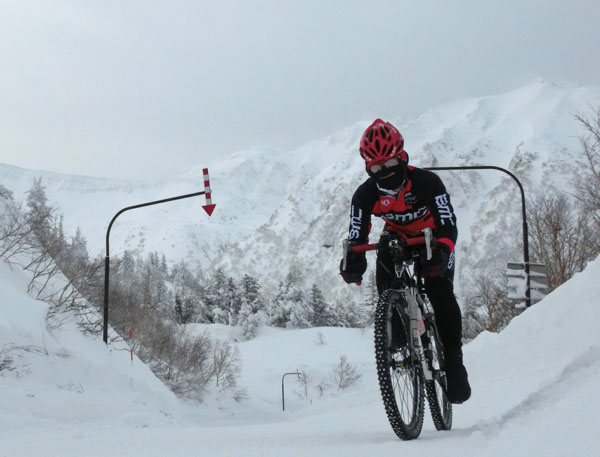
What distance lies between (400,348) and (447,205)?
1.22m

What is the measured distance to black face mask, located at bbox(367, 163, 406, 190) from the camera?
4.19 meters

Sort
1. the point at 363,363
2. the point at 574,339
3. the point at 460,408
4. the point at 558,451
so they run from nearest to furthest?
1. the point at 558,451
2. the point at 460,408
3. the point at 574,339
4. the point at 363,363

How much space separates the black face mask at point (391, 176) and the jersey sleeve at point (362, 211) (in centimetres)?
14

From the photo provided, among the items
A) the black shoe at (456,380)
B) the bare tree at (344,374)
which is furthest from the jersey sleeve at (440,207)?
the bare tree at (344,374)

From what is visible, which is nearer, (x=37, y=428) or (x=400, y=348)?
(x=400, y=348)

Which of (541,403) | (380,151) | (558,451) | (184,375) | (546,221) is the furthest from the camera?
(184,375)

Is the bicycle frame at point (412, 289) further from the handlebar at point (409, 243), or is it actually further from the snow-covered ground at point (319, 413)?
the snow-covered ground at point (319, 413)

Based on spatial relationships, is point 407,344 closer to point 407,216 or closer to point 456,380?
point 456,380

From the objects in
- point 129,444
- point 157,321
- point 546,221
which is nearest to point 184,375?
point 157,321

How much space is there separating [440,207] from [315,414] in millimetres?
7582

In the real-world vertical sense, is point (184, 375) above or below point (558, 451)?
below

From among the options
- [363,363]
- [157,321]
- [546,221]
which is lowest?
[363,363]

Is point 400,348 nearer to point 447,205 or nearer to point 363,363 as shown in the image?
point 447,205

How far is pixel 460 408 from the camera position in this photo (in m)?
6.02
